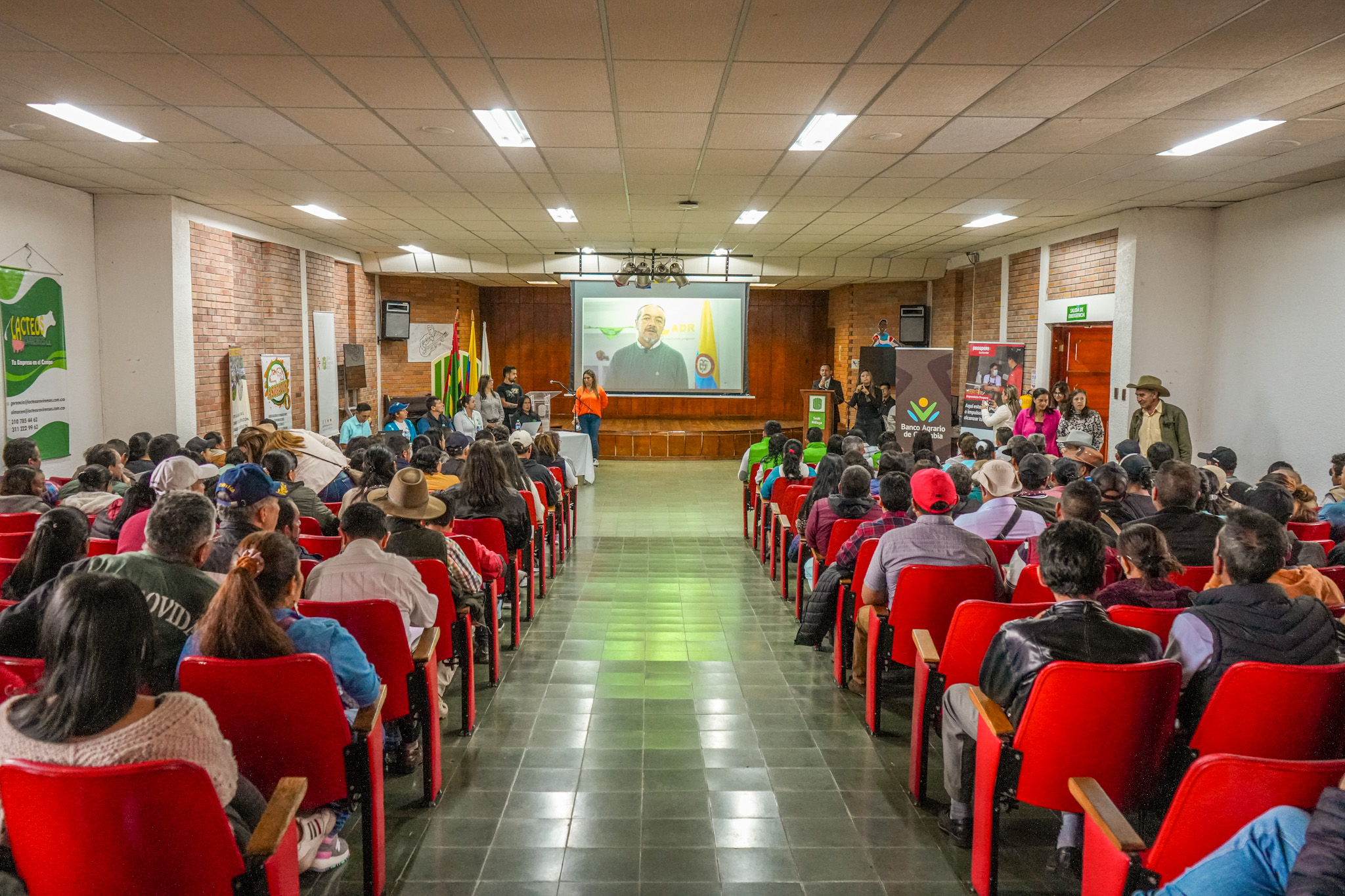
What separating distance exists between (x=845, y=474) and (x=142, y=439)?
17.3 ft

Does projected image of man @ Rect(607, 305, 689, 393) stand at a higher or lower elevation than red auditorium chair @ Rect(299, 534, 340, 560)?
higher

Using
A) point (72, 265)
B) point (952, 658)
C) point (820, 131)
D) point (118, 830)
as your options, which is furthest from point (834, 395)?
point (118, 830)

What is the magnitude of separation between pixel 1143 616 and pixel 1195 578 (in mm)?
1048

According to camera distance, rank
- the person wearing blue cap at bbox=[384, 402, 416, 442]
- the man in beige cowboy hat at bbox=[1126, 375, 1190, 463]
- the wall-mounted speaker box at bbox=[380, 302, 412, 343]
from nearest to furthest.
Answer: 1. the man in beige cowboy hat at bbox=[1126, 375, 1190, 463]
2. the person wearing blue cap at bbox=[384, 402, 416, 442]
3. the wall-mounted speaker box at bbox=[380, 302, 412, 343]

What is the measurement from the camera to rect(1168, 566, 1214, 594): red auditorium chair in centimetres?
365

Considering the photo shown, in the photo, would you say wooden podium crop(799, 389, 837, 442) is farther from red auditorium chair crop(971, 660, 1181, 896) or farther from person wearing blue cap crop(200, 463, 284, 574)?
red auditorium chair crop(971, 660, 1181, 896)

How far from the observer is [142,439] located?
6.48 m

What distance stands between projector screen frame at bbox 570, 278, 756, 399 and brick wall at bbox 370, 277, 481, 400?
87.2 inches

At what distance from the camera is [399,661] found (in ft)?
9.87

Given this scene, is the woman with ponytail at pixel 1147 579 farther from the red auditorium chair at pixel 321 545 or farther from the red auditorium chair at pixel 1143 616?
the red auditorium chair at pixel 321 545

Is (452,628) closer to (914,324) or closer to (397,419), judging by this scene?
(397,419)

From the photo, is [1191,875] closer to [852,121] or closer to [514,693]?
[514,693]

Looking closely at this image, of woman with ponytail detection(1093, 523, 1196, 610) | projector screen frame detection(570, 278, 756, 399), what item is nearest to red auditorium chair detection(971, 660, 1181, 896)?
woman with ponytail detection(1093, 523, 1196, 610)

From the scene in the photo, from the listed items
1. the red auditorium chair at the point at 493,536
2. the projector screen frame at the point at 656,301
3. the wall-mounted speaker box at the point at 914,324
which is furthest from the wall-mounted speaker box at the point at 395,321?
the red auditorium chair at the point at 493,536
